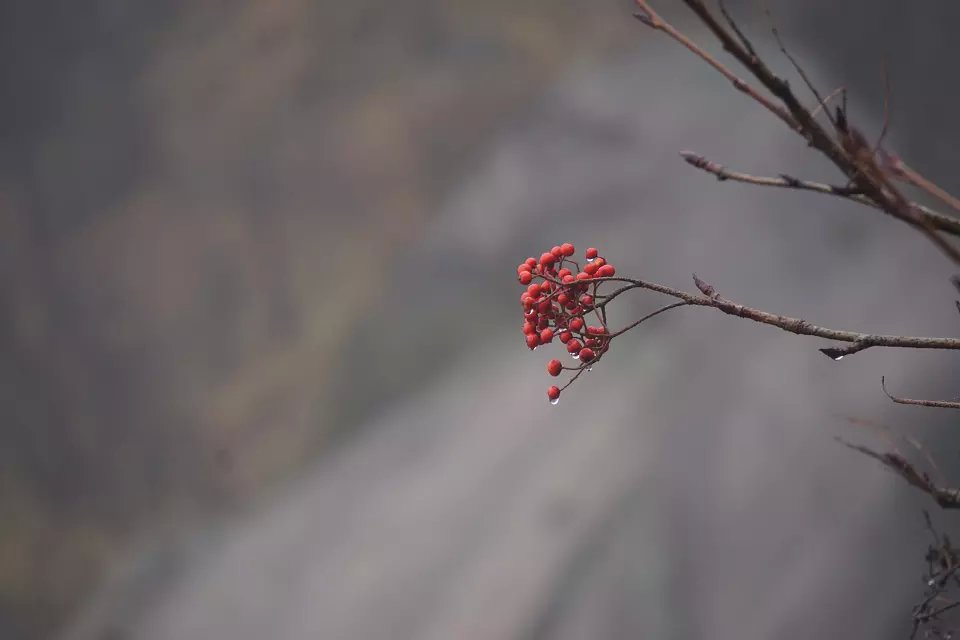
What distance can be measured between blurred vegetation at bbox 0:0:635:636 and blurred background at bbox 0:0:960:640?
0.02 metres

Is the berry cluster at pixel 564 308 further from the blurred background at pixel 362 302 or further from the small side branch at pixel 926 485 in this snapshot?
the blurred background at pixel 362 302

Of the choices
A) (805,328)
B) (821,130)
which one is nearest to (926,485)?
(805,328)

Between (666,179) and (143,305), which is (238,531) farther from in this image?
(666,179)

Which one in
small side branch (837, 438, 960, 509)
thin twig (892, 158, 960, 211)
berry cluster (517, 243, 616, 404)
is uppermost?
berry cluster (517, 243, 616, 404)

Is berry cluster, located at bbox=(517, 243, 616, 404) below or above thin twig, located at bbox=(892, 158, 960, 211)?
above

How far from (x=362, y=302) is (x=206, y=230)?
51.7 inches

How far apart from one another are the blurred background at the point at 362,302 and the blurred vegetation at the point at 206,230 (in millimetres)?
22

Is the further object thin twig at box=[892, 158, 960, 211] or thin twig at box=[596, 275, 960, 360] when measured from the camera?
thin twig at box=[596, 275, 960, 360]

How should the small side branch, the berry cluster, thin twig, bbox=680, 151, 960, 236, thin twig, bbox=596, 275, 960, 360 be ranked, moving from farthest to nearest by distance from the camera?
the berry cluster → the small side branch → thin twig, bbox=596, 275, 960, 360 → thin twig, bbox=680, 151, 960, 236

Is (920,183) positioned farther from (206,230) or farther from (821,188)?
(206,230)

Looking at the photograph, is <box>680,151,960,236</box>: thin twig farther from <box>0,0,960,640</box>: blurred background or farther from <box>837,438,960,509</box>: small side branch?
<box>0,0,960,640</box>: blurred background

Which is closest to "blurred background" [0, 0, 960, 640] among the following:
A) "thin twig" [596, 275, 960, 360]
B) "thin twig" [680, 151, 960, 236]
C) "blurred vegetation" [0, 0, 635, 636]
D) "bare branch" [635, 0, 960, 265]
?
"blurred vegetation" [0, 0, 635, 636]

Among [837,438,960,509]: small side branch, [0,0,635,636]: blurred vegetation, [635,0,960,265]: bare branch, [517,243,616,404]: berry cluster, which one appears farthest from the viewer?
[0,0,635,636]: blurred vegetation

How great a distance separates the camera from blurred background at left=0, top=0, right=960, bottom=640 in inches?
259
